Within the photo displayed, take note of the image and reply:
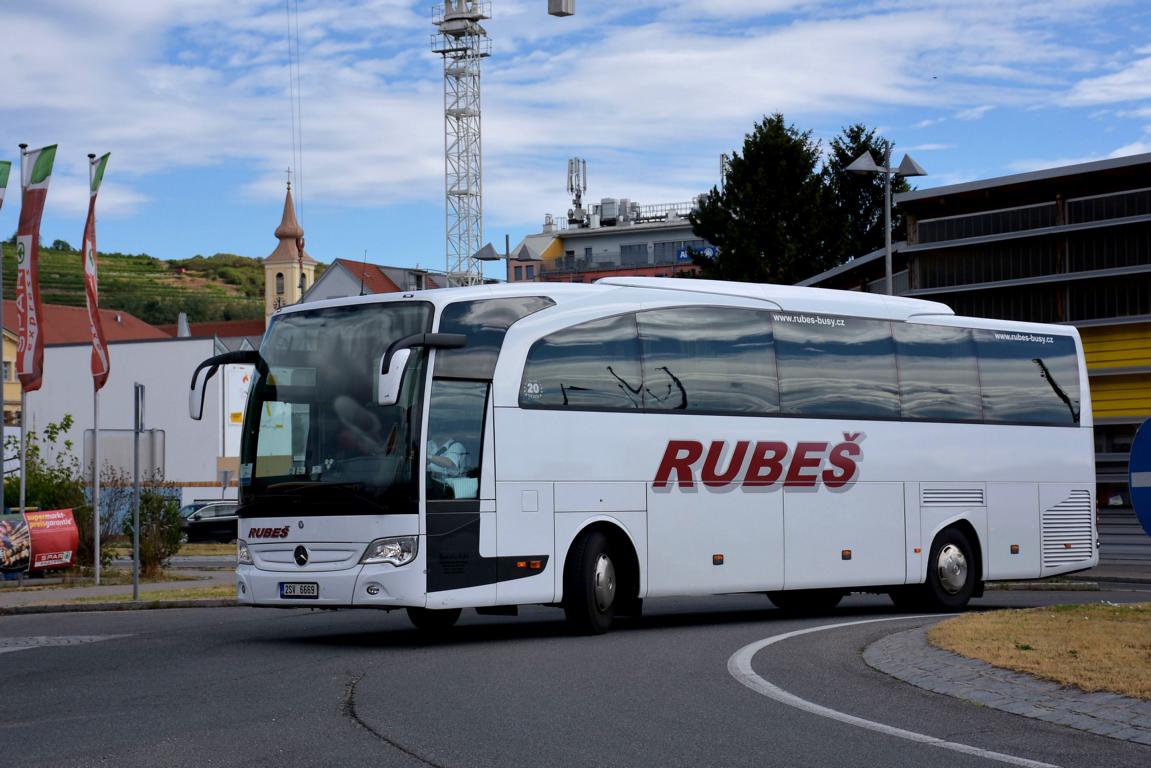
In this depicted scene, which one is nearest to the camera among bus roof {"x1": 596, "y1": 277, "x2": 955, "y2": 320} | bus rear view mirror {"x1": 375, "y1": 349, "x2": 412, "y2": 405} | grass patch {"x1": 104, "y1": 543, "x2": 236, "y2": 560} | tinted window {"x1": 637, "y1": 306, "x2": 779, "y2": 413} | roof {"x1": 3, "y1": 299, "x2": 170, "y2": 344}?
bus rear view mirror {"x1": 375, "y1": 349, "x2": 412, "y2": 405}

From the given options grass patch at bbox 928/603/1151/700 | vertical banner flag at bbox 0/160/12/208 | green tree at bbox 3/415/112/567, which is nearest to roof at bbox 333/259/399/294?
green tree at bbox 3/415/112/567

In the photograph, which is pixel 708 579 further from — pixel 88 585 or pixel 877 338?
pixel 88 585

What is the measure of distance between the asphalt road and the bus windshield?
1.45 meters

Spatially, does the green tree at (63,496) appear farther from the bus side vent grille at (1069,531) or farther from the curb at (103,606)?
the bus side vent grille at (1069,531)

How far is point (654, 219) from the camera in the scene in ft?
423

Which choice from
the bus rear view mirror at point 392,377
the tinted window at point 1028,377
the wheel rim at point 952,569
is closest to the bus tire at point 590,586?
the bus rear view mirror at point 392,377

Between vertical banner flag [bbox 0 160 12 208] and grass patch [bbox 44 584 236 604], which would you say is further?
vertical banner flag [bbox 0 160 12 208]

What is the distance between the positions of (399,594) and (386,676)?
8.03ft

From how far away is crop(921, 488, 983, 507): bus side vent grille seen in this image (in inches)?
781

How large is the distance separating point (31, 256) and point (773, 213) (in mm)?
43548

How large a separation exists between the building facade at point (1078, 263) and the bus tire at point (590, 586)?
35.2m

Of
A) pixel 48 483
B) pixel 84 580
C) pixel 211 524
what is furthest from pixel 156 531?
pixel 211 524

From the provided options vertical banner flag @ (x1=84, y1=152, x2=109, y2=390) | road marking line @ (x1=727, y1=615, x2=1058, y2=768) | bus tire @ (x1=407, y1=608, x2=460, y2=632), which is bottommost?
bus tire @ (x1=407, y1=608, x2=460, y2=632)

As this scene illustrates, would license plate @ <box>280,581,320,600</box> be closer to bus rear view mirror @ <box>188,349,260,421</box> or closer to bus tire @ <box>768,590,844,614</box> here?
bus rear view mirror @ <box>188,349,260,421</box>
